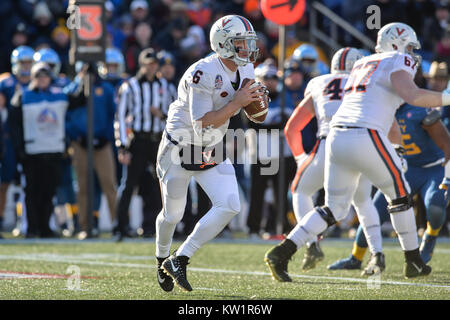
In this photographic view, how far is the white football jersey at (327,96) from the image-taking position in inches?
295

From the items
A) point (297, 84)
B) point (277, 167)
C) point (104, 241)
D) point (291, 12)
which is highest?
point (291, 12)

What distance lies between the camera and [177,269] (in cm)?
596

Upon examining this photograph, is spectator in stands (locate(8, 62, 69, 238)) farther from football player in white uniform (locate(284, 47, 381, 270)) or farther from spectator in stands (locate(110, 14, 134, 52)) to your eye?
football player in white uniform (locate(284, 47, 381, 270))

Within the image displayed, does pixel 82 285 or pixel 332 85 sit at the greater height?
pixel 332 85

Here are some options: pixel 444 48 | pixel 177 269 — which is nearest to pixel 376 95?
pixel 177 269

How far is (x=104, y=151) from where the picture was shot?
1168 centimetres

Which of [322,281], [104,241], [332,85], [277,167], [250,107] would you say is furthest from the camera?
[277,167]

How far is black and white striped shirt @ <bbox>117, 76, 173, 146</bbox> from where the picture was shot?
35.3ft

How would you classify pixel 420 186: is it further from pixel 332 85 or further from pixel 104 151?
pixel 104 151

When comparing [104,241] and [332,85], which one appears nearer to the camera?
[332,85]

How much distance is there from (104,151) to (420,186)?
476 cm

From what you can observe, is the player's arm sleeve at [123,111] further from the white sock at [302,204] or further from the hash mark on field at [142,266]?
the white sock at [302,204]
